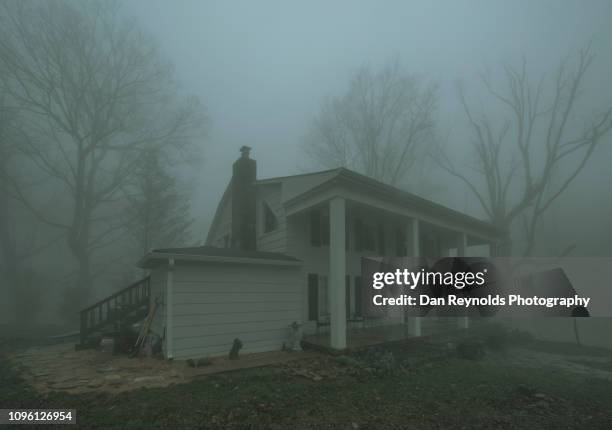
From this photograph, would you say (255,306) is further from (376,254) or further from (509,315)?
(509,315)

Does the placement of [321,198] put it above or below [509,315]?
above

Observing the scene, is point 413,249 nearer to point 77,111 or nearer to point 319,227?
point 319,227

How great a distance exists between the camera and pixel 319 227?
12.3 meters

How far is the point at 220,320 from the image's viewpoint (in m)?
9.22

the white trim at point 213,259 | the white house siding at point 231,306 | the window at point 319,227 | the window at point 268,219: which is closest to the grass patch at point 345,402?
the white house siding at point 231,306

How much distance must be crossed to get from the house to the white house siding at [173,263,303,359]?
2 cm

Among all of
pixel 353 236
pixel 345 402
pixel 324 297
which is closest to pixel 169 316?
pixel 345 402

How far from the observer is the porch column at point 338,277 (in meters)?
8.99

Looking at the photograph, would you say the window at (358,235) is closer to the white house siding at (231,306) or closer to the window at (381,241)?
the window at (381,241)

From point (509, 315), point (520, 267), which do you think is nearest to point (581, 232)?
point (520, 267)

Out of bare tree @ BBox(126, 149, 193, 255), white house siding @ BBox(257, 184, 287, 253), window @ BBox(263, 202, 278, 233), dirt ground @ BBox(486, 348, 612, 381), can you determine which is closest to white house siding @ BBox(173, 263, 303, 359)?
white house siding @ BBox(257, 184, 287, 253)

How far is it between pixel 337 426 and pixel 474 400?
2.59 m

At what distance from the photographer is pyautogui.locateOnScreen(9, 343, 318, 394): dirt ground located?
6488 millimetres

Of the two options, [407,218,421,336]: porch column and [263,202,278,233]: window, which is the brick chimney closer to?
[263,202,278,233]: window
